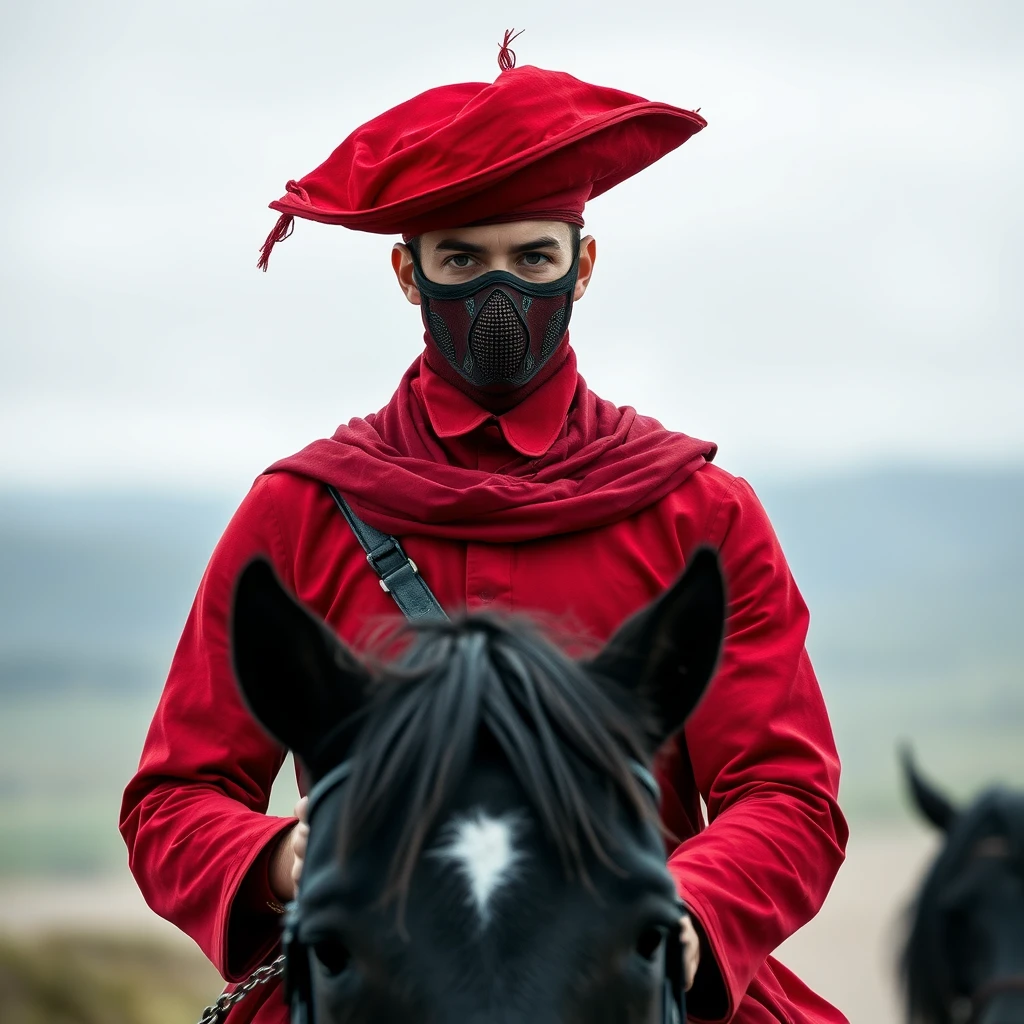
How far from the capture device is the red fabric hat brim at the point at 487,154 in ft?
11.4

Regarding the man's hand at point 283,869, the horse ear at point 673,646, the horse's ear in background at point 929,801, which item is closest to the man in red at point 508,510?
the man's hand at point 283,869

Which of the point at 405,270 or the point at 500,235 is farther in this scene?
the point at 405,270

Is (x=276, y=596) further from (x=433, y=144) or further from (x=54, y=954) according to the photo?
(x=54, y=954)

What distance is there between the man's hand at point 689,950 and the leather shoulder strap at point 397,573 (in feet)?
2.81

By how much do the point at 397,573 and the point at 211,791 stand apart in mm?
578

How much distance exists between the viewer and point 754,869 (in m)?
2.97

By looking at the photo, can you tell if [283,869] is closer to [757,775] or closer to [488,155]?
[757,775]

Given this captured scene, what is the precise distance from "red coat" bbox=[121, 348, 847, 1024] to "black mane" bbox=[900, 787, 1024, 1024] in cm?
86

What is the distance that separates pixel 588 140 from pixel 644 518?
84 cm

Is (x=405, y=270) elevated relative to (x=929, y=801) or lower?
elevated

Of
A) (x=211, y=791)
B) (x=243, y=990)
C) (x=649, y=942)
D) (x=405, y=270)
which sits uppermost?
(x=405, y=270)

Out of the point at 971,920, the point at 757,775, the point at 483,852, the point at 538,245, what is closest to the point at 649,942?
the point at 483,852

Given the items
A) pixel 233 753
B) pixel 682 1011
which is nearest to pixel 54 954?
pixel 233 753

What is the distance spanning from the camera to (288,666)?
7.77ft
